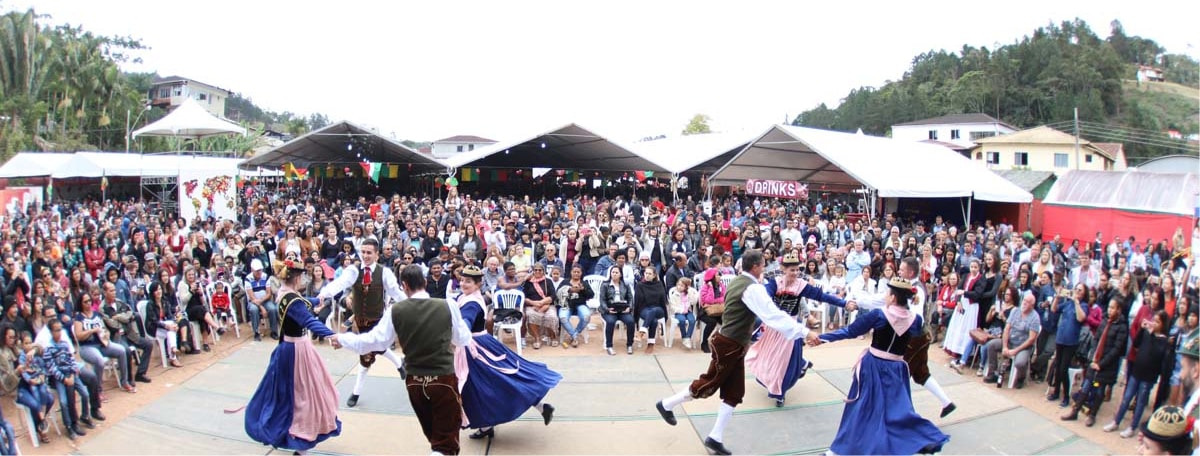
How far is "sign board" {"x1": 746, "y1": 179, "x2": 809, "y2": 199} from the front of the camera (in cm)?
2102

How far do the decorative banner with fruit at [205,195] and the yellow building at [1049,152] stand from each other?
1690 inches

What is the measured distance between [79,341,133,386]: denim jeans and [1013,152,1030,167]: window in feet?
160

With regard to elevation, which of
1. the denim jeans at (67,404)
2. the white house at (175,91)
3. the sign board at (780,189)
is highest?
the white house at (175,91)

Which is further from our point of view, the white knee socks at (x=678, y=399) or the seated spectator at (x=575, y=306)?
the seated spectator at (x=575, y=306)

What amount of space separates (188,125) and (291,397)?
52.2 feet

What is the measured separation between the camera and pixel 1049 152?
145ft

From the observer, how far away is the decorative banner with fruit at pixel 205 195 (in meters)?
16.3

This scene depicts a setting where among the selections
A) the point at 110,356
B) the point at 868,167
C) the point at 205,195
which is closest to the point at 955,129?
the point at 868,167

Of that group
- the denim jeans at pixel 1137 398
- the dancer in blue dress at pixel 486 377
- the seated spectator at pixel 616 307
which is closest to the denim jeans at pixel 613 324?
the seated spectator at pixel 616 307

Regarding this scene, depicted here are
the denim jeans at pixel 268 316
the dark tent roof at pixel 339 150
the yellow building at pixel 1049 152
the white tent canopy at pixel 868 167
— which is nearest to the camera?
the denim jeans at pixel 268 316

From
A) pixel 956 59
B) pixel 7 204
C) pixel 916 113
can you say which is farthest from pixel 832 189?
pixel 956 59

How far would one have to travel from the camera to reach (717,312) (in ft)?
28.6

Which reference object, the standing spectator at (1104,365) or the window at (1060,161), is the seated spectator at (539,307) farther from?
the window at (1060,161)

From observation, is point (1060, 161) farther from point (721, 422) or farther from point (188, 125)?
point (721, 422)
